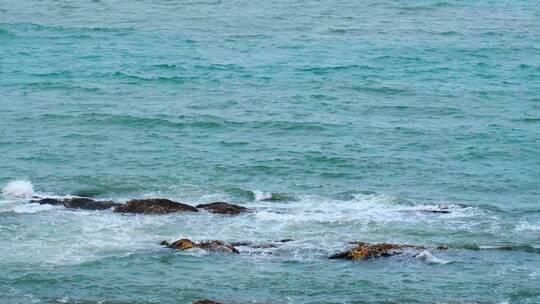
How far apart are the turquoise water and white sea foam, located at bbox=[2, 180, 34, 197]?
9cm

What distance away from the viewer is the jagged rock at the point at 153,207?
42656 mm

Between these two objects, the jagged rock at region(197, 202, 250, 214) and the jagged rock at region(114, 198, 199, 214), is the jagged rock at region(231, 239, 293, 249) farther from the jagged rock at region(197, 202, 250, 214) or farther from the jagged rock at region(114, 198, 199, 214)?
the jagged rock at region(114, 198, 199, 214)

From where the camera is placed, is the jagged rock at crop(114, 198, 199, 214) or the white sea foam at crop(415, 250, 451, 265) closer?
the white sea foam at crop(415, 250, 451, 265)

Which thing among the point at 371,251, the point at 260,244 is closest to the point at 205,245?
the point at 260,244

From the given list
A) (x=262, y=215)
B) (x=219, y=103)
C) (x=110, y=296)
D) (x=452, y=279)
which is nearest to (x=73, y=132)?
(x=219, y=103)

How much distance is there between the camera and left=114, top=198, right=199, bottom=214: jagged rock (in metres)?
42.7

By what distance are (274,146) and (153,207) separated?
10.7 m

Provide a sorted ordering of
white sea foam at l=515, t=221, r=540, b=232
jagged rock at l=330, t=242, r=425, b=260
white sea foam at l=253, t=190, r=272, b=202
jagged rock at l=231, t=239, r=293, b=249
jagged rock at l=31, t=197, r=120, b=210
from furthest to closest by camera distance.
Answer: white sea foam at l=253, t=190, r=272, b=202
jagged rock at l=31, t=197, r=120, b=210
white sea foam at l=515, t=221, r=540, b=232
jagged rock at l=231, t=239, r=293, b=249
jagged rock at l=330, t=242, r=425, b=260

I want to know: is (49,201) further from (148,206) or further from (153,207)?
(153,207)

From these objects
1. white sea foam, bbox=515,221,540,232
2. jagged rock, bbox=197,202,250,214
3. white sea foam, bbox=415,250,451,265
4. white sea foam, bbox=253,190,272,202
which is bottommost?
white sea foam, bbox=515,221,540,232

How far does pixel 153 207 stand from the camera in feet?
140

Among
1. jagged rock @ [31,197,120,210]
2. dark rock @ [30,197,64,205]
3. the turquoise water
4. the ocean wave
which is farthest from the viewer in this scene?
dark rock @ [30,197,64,205]

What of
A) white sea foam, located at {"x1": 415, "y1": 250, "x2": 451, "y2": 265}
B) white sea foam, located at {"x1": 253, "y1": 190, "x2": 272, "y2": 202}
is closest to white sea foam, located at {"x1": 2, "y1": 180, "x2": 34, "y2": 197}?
white sea foam, located at {"x1": 253, "y1": 190, "x2": 272, "y2": 202}

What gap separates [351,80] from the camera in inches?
2501
